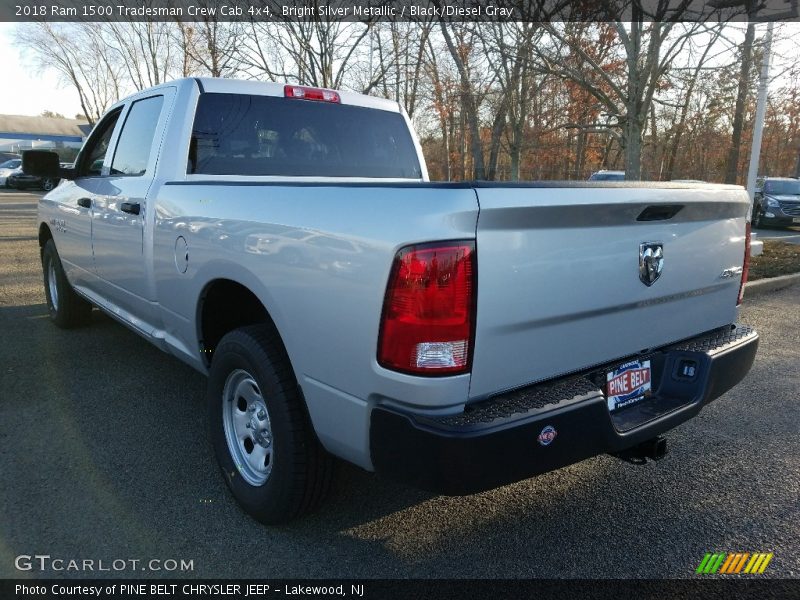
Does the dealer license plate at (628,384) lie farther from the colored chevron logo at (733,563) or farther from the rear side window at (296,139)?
the rear side window at (296,139)

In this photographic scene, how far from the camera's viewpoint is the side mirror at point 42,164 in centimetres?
453

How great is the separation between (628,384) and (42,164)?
4.47m

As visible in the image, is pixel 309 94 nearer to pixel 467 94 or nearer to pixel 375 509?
A: pixel 375 509

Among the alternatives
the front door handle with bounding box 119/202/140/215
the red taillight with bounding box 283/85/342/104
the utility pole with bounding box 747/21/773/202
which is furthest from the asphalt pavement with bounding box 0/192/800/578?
the utility pole with bounding box 747/21/773/202

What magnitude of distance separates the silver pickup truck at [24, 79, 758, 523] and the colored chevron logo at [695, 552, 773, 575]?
45cm

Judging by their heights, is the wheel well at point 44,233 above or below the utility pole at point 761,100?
below

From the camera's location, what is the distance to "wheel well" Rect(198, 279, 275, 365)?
9.32 ft

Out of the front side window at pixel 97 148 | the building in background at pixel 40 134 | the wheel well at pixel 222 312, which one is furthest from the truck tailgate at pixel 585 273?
the building in background at pixel 40 134

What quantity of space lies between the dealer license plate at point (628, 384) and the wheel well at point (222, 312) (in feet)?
5.00

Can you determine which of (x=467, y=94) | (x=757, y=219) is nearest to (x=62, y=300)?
(x=467, y=94)

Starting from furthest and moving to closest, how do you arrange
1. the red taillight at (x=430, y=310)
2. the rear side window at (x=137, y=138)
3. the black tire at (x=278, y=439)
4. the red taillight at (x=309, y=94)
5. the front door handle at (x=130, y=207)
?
the red taillight at (x=309, y=94) < the rear side window at (x=137, y=138) < the front door handle at (x=130, y=207) < the black tire at (x=278, y=439) < the red taillight at (x=430, y=310)

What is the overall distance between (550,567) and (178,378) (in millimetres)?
3013

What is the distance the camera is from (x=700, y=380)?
8.27 ft

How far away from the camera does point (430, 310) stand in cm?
184
